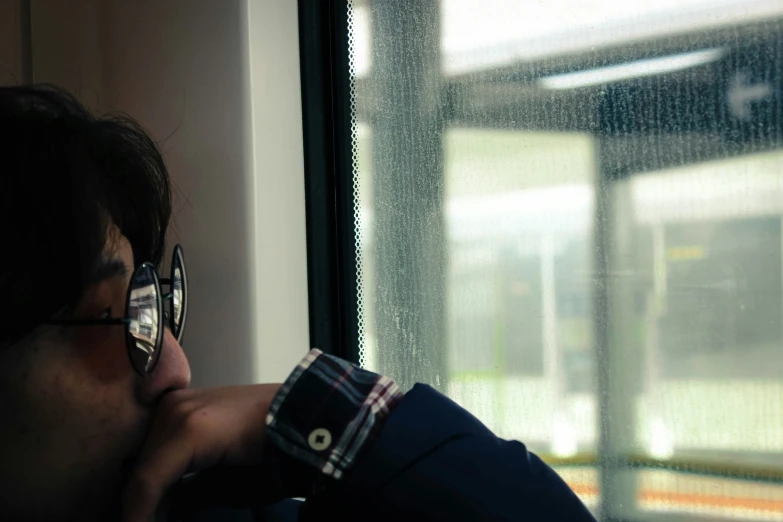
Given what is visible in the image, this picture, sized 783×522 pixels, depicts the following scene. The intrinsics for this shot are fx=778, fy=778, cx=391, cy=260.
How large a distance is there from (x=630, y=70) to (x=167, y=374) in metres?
0.75

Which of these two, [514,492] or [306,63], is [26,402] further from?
[306,63]

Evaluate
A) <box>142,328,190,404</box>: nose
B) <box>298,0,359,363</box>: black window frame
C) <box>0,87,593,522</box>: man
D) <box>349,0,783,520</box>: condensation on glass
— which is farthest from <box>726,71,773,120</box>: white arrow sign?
<box>142,328,190,404</box>: nose

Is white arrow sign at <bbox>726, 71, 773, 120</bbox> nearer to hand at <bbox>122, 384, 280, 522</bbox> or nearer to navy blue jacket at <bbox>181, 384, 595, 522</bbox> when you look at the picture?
navy blue jacket at <bbox>181, 384, 595, 522</bbox>

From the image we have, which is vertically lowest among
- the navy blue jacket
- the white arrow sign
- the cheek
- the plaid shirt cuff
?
the navy blue jacket

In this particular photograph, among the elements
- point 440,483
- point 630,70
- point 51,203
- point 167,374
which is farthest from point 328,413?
point 630,70

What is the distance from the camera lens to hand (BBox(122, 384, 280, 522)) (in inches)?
36.0

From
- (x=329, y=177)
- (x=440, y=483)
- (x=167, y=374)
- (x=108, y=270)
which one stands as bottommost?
(x=440, y=483)

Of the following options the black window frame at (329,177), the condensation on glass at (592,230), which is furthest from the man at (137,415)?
the black window frame at (329,177)

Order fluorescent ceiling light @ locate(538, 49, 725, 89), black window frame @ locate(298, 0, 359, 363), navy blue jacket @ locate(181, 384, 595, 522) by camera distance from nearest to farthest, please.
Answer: navy blue jacket @ locate(181, 384, 595, 522), fluorescent ceiling light @ locate(538, 49, 725, 89), black window frame @ locate(298, 0, 359, 363)

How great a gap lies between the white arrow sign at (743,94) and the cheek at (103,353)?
81cm

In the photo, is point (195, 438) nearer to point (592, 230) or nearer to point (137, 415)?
point (137, 415)

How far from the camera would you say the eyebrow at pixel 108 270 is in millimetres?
966

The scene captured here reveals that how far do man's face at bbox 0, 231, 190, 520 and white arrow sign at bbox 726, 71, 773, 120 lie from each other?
802mm

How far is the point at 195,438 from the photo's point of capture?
94 centimetres
